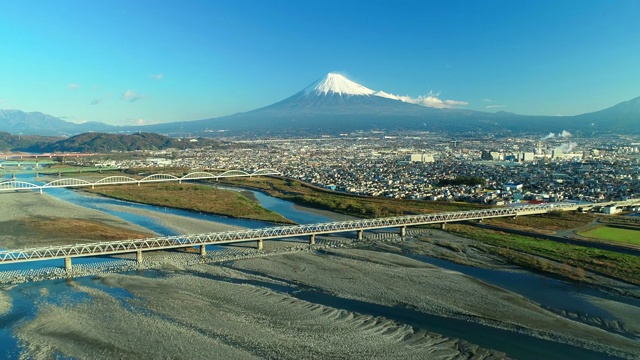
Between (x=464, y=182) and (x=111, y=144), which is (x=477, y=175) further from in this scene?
(x=111, y=144)

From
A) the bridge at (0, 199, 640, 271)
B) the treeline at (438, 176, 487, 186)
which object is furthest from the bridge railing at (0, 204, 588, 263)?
the treeline at (438, 176, 487, 186)

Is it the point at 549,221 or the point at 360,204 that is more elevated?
the point at 360,204

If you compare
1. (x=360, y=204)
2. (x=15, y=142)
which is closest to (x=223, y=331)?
(x=360, y=204)

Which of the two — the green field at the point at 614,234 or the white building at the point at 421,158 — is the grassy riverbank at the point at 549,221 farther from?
the white building at the point at 421,158

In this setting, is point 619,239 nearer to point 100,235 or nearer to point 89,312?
point 89,312

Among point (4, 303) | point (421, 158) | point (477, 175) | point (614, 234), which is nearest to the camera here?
point (4, 303)

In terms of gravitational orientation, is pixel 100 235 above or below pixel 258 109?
below

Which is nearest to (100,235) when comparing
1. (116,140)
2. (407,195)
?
(407,195)
